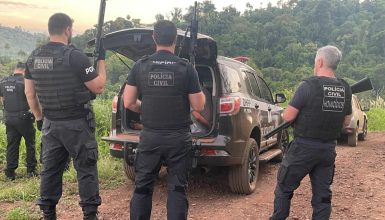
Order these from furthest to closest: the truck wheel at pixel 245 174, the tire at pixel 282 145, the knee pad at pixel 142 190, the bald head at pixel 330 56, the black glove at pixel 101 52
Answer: the tire at pixel 282 145, the truck wheel at pixel 245 174, the black glove at pixel 101 52, the bald head at pixel 330 56, the knee pad at pixel 142 190

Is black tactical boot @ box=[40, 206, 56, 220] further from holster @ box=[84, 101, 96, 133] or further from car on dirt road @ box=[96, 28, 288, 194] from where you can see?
car on dirt road @ box=[96, 28, 288, 194]

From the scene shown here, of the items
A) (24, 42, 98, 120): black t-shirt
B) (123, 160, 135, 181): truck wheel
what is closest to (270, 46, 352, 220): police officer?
(24, 42, 98, 120): black t-shirt

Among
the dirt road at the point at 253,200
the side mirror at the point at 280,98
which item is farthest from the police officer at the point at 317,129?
the side mirror at the point at 280,98

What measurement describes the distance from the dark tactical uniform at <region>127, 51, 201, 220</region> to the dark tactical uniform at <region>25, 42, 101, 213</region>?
503 mm

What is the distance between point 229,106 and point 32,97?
215cm

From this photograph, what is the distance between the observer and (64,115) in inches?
151

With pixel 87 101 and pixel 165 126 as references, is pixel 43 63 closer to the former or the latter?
pixel 87 101

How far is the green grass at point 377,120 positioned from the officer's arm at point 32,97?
592 inches

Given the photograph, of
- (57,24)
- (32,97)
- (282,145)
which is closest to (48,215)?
(32,97)

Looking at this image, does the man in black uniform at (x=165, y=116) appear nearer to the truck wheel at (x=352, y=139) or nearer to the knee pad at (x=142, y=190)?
the knee pad at (x=142, y=190)

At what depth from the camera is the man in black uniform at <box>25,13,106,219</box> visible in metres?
3.79

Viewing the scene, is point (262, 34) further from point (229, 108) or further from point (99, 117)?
point (229, 108)

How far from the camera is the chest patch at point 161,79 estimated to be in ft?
11.5

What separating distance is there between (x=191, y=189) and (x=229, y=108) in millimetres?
1462
